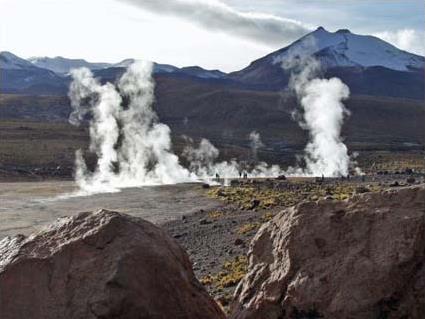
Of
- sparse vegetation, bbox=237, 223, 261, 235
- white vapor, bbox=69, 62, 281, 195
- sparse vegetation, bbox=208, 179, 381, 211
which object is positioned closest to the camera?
sparse vegetation, bbox=237, 223, 261, 235

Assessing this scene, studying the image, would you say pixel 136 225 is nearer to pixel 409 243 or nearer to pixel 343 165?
pixel 409 243

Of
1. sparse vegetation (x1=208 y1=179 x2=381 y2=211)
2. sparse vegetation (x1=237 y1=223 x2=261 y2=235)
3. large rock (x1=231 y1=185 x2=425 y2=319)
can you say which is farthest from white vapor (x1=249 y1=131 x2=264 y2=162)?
large rock (x1=231 y1=185 x2=425 y2=319)

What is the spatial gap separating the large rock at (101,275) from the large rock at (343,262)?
1091mm

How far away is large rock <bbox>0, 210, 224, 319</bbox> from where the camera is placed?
8812mm

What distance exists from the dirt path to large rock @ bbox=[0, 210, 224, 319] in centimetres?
2625

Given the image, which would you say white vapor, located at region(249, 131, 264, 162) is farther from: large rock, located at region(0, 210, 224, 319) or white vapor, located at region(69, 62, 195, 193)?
large rock, located at region(0, 210, 224, 319)

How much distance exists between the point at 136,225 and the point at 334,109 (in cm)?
8477

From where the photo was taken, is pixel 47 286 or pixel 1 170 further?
pixel 1 170

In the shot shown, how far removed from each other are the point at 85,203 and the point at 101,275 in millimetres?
41524

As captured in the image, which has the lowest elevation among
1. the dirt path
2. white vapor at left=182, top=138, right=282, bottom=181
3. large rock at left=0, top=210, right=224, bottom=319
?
the dirt path

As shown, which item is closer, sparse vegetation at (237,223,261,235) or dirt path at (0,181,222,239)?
sparse vegetation at (237,223,261,235)

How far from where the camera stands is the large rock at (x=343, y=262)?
8.46 meters

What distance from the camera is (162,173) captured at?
71.8m

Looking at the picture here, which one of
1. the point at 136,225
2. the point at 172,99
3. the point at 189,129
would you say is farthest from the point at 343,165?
the point at 172,99
